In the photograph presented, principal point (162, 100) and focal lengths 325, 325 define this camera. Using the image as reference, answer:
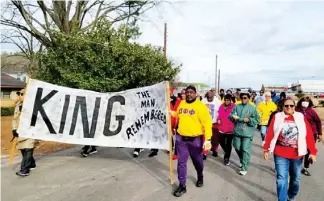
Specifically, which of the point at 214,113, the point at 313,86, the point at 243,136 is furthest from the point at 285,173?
the point at 313,86

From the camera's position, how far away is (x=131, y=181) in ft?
20.5

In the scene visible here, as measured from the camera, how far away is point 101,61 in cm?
1423

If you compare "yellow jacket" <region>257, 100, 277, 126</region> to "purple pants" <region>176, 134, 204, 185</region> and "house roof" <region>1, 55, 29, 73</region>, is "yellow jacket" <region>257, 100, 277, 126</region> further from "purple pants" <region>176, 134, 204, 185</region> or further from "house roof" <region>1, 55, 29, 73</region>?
"house roof" <region>1, 55, 29, 73</region>

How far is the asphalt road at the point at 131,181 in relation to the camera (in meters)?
5.38

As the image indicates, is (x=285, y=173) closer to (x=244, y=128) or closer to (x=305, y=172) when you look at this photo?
(x=244, y=128)

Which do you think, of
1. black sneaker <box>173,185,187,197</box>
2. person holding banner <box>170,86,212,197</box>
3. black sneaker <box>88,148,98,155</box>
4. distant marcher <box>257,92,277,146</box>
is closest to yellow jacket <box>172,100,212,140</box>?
person holding banner <box>170,86,212,197</box>

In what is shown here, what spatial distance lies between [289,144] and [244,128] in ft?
7.20

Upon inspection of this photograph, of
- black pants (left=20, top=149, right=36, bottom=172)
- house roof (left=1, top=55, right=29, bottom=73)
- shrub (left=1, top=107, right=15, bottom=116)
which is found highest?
house roof (left=1, top=55, right=29, bottom=73)

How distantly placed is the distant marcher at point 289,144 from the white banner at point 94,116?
2.45 metres

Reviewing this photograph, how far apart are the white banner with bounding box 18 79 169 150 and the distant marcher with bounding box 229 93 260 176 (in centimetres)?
168

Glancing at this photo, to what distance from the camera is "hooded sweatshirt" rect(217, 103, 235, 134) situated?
7.90m

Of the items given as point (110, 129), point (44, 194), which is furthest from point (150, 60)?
point (44, 194)

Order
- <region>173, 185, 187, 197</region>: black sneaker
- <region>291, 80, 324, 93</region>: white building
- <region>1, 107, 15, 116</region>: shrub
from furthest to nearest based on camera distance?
<region>291, 80, 324, 93</region>: white building → <region>1, 107, 15, 116</region>: shrub → <region>173, 185, 187, 197</region>: black sneaker

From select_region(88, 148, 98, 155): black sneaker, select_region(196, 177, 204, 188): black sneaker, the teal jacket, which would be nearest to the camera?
select_region(196, 177, 204, 188): black sneaker
